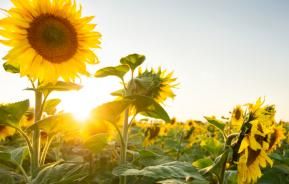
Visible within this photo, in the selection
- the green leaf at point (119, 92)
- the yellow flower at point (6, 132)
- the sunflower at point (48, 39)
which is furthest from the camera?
the yellow flower at point (6, 132)

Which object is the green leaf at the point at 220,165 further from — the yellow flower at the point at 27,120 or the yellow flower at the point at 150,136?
the yellow flower at the point at 150,136

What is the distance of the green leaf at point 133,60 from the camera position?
8.97ft

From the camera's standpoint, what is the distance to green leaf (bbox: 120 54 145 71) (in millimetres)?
2733

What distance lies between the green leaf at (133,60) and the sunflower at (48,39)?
12.1 inches

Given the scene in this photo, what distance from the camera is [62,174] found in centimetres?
205

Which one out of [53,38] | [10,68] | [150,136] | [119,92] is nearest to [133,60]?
[119,92]

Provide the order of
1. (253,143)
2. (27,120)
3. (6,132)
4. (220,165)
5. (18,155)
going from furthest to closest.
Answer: (6,132), (27,120), (18,155), (253,143), (220,165)

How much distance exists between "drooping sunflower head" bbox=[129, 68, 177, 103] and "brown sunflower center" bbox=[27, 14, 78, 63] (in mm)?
612

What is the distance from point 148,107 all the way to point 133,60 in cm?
41

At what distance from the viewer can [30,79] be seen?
9.12ft

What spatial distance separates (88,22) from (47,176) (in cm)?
132

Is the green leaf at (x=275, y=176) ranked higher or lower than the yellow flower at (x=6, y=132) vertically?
lower

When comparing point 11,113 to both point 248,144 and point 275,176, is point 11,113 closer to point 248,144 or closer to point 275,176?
point 248,144

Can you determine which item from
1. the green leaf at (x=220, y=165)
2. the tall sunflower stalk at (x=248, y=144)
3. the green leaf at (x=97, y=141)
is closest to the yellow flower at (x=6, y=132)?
the green leaf at (x=97, y=141)
